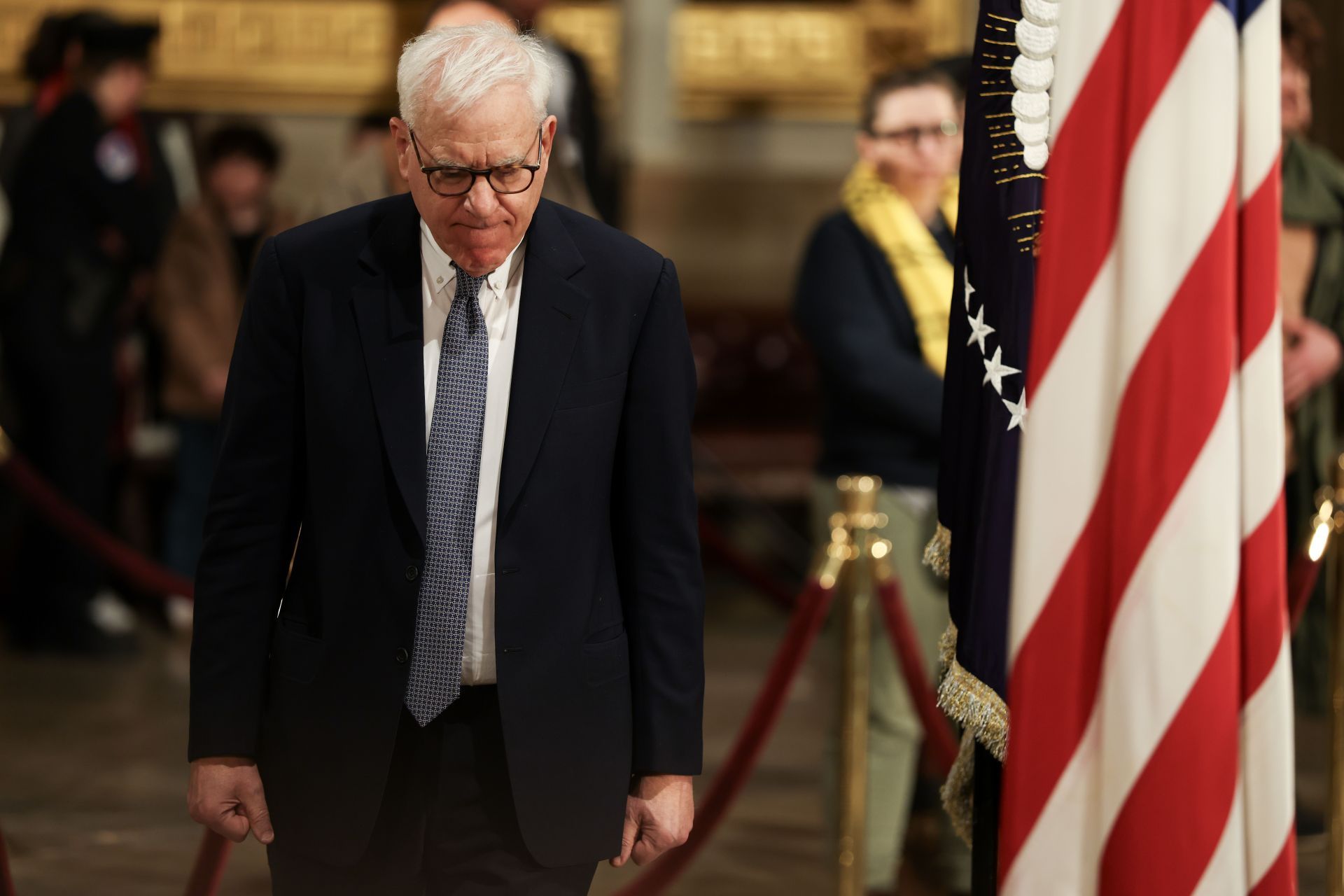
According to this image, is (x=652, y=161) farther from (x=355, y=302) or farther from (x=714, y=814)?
A: (x=355, y=302)

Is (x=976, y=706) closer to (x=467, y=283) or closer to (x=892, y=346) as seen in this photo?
(x=467, y=283)

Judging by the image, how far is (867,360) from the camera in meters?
4.15

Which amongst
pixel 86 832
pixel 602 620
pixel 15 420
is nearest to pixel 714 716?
pixel 86 832

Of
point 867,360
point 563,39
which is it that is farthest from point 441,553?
point 563,39

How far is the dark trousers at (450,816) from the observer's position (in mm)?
2379

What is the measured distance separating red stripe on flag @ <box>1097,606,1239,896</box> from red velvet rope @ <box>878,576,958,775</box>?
3.77 ft

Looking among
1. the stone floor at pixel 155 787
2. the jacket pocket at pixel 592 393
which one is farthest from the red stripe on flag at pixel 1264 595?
the stone floor at pixel 155 787

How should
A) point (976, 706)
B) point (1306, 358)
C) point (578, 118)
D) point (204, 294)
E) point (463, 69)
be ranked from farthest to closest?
1. point (204, 294)
2. point (578, 118)
3. point (1306, 358)
4. point (976, 706)
5. point (463, 69)

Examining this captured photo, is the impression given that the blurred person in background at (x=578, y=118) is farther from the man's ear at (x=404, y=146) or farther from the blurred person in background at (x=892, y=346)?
the man's ear at (x=404, y=146)

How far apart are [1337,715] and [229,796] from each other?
263 cm

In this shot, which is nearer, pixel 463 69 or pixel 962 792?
pixel 463 69

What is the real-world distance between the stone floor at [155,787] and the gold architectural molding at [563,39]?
340 centimetres

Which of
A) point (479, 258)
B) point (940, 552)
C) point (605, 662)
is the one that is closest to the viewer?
point (479, 258)

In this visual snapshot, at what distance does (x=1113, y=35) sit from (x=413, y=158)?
975mm
